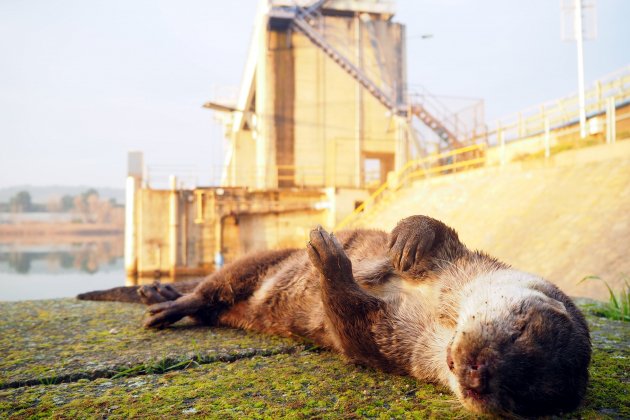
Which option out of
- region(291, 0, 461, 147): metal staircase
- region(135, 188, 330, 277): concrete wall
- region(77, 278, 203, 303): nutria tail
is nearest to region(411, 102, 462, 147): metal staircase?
region(291, 0, 461, 147): metal staircase

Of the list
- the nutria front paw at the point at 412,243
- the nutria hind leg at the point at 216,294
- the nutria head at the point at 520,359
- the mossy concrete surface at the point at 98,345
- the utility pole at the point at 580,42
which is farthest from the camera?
the utility pole at the point at 580,42

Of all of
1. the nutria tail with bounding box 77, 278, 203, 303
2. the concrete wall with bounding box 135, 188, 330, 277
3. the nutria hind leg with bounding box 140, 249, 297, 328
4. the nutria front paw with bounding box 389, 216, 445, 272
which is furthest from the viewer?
the concrete wall with bounding box 135, 188, 330, 277

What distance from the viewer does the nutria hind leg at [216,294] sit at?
2903mm

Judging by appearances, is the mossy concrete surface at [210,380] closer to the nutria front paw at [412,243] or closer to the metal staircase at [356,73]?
the nutria front paw at [412,243]

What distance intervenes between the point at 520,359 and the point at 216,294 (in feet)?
6.90

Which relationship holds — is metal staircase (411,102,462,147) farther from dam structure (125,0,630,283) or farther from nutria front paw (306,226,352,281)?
nutria front paw (306,226,352,281)

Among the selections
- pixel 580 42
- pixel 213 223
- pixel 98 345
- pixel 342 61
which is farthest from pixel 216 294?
pixel 342 61

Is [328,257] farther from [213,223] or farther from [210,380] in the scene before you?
[213,223]

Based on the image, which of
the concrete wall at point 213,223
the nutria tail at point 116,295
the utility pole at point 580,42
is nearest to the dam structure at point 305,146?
the concrete wall at point 213,223

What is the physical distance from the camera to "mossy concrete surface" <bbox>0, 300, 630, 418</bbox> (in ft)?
5.00

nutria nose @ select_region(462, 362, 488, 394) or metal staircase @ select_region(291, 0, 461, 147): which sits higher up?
metal staircase @ select_region(291, 0, 461, 147)

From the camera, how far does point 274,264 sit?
10.4 ft

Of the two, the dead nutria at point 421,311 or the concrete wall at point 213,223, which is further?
the concrete wall at point 213,223

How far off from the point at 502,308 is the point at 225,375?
1.14 metres
